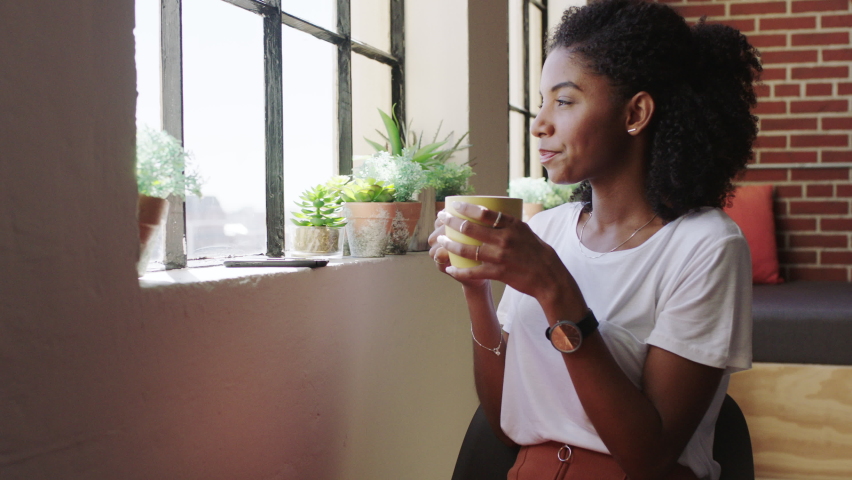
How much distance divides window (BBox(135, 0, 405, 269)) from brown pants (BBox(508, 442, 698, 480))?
67cm

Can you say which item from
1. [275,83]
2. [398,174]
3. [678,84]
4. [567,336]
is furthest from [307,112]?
[567,336]

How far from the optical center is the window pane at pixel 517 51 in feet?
10.4

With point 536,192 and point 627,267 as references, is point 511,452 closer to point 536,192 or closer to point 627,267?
point 627,267

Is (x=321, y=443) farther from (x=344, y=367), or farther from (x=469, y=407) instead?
(x=469, y=407)

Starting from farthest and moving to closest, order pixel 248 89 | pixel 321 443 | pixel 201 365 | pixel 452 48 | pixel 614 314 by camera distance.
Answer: pixel 452 48 < pixel 248 89 < pixel 321 443 < pixel 614 314 < pixel 201 365

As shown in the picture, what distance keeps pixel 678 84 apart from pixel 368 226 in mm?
691

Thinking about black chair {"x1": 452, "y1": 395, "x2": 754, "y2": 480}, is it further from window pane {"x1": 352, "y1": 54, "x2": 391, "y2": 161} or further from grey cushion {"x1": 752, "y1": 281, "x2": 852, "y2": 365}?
grey cushion {"x1": 752, "y1": 281, "x2": 852, "y2": 365}

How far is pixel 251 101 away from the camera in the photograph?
144cm

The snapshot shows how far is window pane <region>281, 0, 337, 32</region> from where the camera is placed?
1.57 meters

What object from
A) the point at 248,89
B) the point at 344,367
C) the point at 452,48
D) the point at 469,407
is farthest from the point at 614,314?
the point at 452,48

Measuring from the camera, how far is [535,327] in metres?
1.11

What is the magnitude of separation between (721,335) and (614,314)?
17cm

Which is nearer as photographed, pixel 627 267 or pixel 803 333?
pixel 627 267

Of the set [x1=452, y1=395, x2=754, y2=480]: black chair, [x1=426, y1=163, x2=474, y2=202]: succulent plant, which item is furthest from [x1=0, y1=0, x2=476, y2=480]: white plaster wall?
[x1=426, y1=163, x2=474, y2=202]: succulent plant
